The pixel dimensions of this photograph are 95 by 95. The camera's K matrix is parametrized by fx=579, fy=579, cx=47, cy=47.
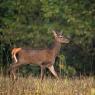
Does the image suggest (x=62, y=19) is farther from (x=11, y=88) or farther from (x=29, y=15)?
(x=11, y=88)

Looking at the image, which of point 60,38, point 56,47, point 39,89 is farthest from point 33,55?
point 39,89

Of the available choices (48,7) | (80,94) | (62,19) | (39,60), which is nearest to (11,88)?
(80,94)

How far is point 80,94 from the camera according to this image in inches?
408

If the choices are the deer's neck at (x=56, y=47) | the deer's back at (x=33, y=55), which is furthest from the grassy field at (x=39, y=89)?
the deer's neck at (x=56, y=47)

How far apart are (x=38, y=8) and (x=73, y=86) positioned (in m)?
11.1

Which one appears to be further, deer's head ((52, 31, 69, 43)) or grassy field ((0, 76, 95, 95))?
deer's head ((52, 31, 69, 43))

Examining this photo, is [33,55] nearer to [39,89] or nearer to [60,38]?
[60,38]

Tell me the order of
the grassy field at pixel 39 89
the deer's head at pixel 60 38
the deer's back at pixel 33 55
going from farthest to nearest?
the deer's head at pixel 60 38, the deer's back at pixel 33 55, the grassy field at pixel 39 89

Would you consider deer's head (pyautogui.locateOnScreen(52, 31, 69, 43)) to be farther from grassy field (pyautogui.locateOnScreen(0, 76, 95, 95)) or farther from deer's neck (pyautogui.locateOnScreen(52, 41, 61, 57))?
grassy field (pyautogui.locateOnScreen(0, 76, 95, 95))

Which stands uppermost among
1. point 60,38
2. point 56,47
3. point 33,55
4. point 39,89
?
point 39,89

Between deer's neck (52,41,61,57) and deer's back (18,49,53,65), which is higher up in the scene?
deer's neck (52,41,61,57)

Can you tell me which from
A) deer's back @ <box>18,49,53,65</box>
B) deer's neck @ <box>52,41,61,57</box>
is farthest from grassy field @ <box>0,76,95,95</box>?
deer's neck @ <box>52,41,61,57</box>

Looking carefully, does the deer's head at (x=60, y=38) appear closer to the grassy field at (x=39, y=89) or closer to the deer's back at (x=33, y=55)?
the deer's back at (x=33, y=55)

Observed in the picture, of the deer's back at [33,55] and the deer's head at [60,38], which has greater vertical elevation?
the deer's head at [60,38]
